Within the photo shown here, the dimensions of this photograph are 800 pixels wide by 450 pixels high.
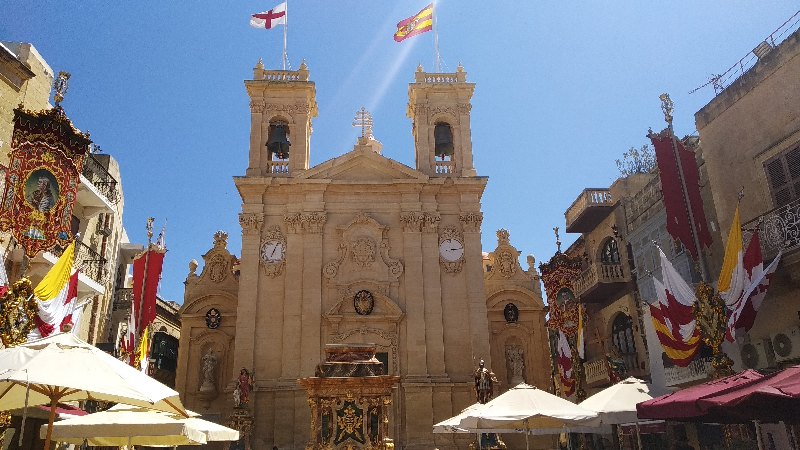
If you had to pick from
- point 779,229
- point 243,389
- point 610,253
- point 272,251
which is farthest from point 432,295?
point 779,229

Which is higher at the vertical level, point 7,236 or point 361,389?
point 7,236

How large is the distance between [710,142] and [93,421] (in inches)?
718

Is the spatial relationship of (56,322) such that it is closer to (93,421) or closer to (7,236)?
(7,236)

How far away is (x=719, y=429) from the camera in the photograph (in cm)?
1941

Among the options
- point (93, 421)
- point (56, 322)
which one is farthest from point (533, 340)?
point (93, 421)

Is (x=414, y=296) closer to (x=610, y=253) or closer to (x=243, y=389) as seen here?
(x=243, y=389)

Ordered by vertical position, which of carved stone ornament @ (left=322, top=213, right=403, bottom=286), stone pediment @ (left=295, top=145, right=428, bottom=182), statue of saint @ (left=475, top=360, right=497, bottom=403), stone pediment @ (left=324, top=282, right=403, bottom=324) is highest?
stone pediment @ (left=295, top=145, right=428, bottom=182)

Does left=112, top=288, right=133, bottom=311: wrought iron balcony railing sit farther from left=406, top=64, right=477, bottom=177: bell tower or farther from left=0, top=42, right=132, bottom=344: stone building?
left=406, top=64, right=477, bottom=177: bell tower

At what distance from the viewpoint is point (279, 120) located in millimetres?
30281

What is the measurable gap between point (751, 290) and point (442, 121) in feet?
60.4

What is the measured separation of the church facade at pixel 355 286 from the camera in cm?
2531

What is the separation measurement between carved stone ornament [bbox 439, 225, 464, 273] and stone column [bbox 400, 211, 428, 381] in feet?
3.45

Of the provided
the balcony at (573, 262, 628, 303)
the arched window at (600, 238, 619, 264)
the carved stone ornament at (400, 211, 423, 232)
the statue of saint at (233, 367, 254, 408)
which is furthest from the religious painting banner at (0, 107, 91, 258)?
the arched window at (600, 238, 619, 264)

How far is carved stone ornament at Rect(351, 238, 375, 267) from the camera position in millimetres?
27266
